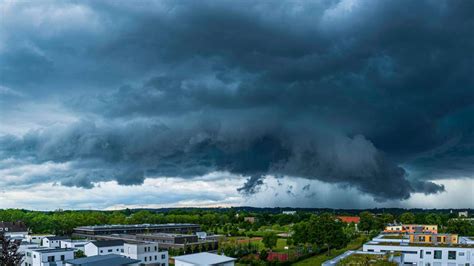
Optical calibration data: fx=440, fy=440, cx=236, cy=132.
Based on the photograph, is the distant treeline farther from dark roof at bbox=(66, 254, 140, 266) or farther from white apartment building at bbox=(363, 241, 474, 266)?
dark roof at bbox=(66, 254, 140, 266)

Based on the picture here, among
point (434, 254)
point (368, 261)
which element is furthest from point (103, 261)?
point (434, 254)

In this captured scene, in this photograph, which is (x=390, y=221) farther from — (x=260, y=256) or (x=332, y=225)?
(x=260, y=256)

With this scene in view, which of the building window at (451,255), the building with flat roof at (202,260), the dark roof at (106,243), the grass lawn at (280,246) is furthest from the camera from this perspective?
the grass lawn at (280,246)

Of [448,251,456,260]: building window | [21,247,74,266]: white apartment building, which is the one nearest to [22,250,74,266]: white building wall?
[21,247,74,266]: white apartment building

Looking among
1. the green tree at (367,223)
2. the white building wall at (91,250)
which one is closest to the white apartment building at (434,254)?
the white building wall at (91,250)

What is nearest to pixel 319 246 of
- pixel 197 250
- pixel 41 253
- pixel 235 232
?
pixel 197 250

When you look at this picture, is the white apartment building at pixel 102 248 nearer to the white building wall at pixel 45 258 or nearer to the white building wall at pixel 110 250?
the white building wall at pixel 110 250

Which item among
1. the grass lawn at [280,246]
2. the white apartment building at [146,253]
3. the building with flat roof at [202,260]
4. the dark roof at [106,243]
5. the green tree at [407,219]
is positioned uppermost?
the building with flat roof at [202,260]
